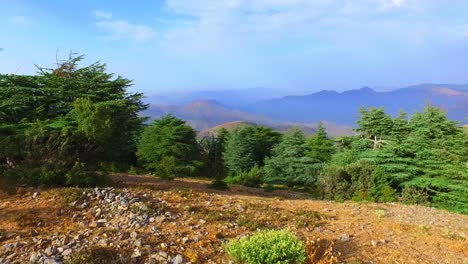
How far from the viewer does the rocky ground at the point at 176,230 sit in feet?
21.5

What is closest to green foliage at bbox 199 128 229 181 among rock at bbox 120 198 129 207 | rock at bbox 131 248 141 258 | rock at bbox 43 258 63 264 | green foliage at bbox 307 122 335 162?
green foliage at bbox 307 122 335 162

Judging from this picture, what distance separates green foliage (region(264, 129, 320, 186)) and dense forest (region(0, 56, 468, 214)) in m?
0.23

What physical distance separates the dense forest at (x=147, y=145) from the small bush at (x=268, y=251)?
6.51 metres

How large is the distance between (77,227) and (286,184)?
33.3 meters

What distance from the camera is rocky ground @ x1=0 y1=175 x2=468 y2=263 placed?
6551 mm

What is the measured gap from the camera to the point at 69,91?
16.5 metres

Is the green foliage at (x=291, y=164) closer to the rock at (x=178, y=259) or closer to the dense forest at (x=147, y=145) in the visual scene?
the dense forest at (x=147, y=145)

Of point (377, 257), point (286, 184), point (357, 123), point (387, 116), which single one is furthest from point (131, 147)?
point (377, 257)

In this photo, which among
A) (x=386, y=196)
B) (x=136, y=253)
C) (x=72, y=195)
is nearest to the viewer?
(x=136, y=253)

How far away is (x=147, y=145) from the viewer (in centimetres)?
3148

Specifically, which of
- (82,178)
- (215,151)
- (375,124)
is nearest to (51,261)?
(82,178)

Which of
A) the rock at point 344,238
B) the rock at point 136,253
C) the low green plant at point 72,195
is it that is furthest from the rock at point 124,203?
the rock at point 344,238

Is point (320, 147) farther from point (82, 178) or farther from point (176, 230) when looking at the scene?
point (176, 230)

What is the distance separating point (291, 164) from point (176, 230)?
3193 cm
